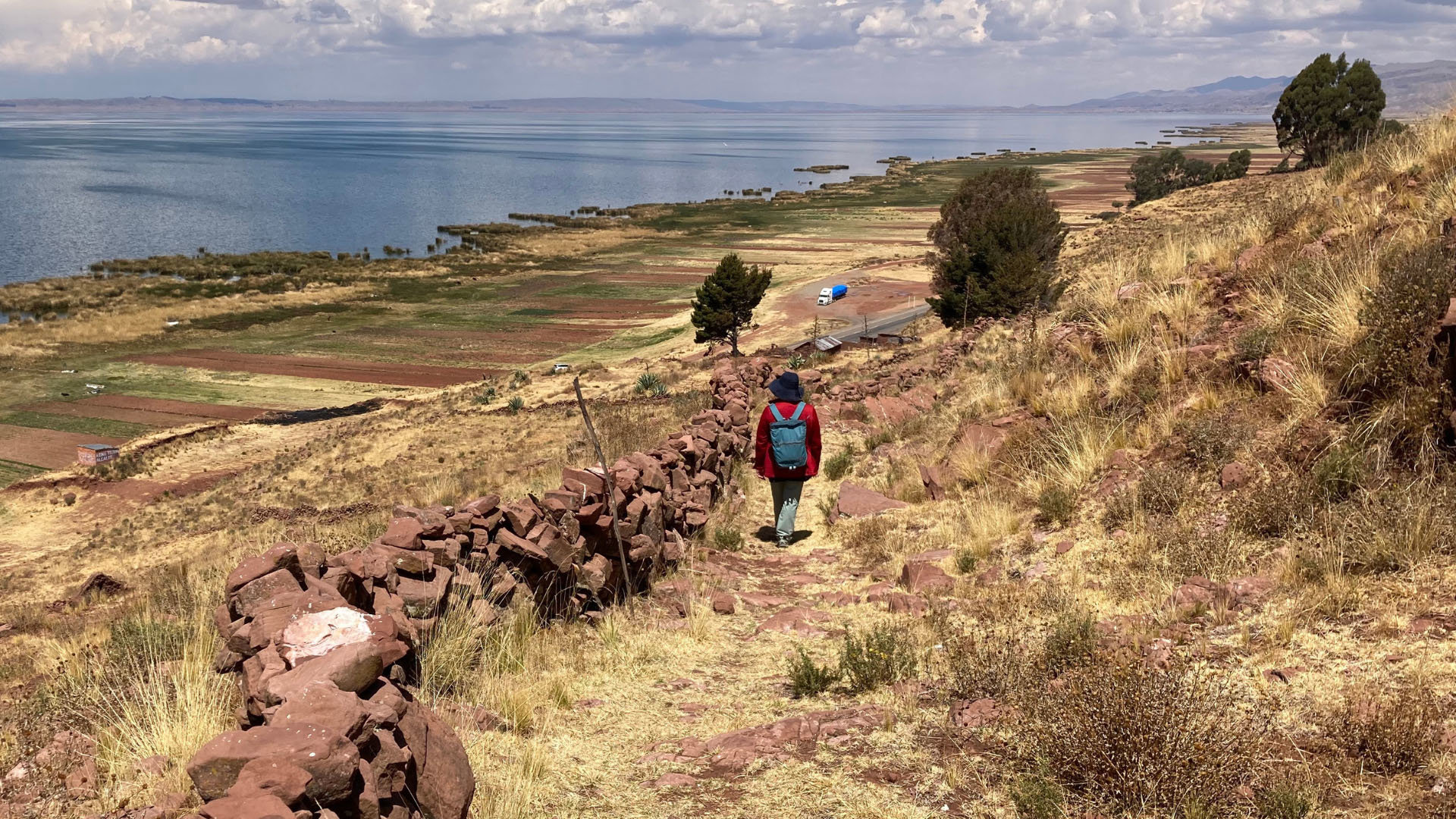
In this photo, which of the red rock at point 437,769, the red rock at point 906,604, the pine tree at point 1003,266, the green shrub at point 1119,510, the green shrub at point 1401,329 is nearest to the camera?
the red rock at point 437,769

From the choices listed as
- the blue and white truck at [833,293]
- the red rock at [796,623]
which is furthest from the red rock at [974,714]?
the blue and white truck at [833,293]

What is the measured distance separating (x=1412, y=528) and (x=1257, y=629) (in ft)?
4.17

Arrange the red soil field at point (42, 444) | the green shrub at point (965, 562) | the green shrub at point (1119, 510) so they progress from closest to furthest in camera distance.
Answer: the green shrub at point (1119, 510)
the green shrub at point (965, 562)
the red soil field at point (42, 444)

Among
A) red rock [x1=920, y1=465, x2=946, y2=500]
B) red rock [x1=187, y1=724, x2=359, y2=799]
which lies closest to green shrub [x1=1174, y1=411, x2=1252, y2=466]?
red rock [x1=920, y1=465, x2=946, y2=500]

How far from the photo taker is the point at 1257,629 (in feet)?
18.7

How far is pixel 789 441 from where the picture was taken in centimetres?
1030

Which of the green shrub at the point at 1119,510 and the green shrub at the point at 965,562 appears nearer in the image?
the green shrub at the point at 1119,510

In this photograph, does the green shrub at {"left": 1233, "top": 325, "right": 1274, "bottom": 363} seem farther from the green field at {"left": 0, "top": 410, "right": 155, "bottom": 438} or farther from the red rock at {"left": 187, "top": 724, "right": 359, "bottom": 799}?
the green field at {"left": 0, "top": 410, "right": 155, "bottom": 438}

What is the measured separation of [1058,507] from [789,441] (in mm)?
2946

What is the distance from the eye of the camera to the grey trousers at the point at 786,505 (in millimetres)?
10492

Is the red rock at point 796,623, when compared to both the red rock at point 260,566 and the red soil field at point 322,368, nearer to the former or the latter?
the red rock at point 260,566

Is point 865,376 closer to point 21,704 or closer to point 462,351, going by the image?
point 21,704

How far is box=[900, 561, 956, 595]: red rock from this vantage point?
25.7ft

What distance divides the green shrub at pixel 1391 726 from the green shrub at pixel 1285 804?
1.61ft
